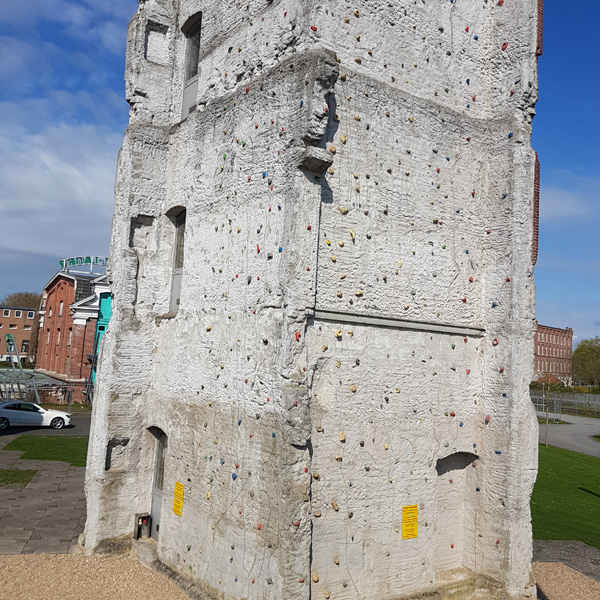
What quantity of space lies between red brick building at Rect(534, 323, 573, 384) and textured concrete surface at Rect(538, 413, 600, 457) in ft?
136

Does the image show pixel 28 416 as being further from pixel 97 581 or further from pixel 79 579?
pixel 97 581

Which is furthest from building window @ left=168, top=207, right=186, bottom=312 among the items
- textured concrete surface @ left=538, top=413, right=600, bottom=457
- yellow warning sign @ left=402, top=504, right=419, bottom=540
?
textured concrete surface @ left=538, top=413, right=600, bottom=457

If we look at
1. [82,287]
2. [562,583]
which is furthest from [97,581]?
[82,287]

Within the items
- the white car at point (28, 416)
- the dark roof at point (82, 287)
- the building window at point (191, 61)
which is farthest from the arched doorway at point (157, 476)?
the dark roof at point (82, 287)

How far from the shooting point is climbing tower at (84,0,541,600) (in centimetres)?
688

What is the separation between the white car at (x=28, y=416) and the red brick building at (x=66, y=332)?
7.47 metres

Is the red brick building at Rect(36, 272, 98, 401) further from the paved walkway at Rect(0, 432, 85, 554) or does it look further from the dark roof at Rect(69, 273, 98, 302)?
the paved walkway at Rect(0, 432, 85, 554)

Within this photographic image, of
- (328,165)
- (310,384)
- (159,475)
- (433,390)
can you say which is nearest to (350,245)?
(328,165)

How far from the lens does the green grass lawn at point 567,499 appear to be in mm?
12922

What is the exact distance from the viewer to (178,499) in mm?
8477

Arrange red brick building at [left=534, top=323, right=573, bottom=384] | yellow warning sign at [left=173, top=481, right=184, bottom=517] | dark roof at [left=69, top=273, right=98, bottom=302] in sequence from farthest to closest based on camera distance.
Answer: red brick building at [left=534, top=323, right=573, bottom=384] < dark roof at [left=69, top=273, right=98, bottom=302] < yellow warning sign at [left=173, top=481, right=184, bottom=517]

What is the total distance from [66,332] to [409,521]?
1321 inches

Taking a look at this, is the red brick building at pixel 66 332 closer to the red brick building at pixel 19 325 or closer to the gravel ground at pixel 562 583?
the red brick building at pixel 19 325

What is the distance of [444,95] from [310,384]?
4.93m
